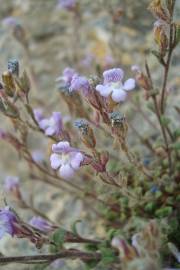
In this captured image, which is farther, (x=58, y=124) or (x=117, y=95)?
(x=58, y=124)

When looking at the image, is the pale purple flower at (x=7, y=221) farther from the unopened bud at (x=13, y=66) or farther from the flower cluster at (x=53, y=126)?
the unopened bud at (x=13, y=66)

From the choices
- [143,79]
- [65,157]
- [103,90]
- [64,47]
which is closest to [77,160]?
[65,157]

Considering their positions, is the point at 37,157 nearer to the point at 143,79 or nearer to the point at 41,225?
the point at 41,225

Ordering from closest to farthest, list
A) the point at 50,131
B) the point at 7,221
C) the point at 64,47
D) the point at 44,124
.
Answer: the point at 7,221 < the point at 50,131 < the point at 44,124 < the point at 64,47

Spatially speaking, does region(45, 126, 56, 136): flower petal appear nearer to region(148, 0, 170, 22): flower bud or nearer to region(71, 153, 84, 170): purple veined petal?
region(71, 153, 84, 170): purple veined petal

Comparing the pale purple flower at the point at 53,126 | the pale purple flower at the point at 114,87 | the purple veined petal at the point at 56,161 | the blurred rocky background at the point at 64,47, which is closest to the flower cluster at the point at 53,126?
the pale purple flower at the point at 53,126

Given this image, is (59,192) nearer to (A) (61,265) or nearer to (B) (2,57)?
(A) (61,265)
